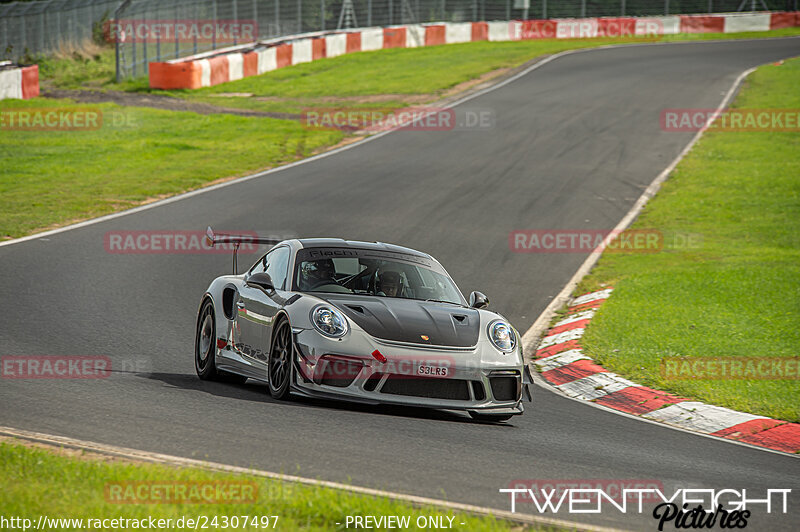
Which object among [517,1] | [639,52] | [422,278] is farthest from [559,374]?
[517,1]

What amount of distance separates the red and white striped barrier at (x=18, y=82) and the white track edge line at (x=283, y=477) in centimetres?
2570

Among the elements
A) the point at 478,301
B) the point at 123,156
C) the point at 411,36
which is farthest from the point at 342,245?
the point at 411,36

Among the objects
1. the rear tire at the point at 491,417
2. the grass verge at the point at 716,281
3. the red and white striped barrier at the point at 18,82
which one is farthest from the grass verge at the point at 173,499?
the red and white striped barrier at the point at 18,82

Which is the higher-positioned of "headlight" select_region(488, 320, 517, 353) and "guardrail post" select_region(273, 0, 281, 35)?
"guardrail post" select_region(273, 0, 281, 35)

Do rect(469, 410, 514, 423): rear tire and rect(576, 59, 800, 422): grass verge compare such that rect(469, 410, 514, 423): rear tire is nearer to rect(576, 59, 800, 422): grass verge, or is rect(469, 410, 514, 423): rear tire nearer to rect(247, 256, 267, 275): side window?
rect(576, 59, 800, 422): grass verge

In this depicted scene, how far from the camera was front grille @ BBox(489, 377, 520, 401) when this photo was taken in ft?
25.8

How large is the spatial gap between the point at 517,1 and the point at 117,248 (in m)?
42.7

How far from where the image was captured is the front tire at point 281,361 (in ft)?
25.7

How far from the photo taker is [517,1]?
5406 cm

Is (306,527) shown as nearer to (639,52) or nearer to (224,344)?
(224,344)

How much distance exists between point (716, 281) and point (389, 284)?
21.1 ft

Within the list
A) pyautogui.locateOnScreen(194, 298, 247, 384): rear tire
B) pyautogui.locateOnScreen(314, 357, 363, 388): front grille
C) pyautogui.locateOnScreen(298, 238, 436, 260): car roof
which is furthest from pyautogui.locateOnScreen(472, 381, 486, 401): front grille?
pyautogui.locateOnScreen(194, 298, 247, 384): rear tire

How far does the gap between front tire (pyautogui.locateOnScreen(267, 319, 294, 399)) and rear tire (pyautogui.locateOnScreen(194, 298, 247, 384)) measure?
121 centimetres

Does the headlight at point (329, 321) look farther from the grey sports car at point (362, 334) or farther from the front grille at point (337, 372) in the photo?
the front grille at point (337, 372)
